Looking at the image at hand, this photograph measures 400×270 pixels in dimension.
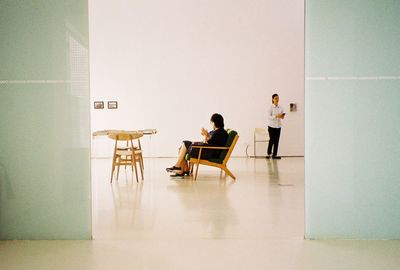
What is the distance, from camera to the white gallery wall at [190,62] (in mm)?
10836

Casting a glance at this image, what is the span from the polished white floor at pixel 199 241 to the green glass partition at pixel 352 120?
250mm

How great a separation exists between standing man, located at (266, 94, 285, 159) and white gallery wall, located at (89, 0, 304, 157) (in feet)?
2.71

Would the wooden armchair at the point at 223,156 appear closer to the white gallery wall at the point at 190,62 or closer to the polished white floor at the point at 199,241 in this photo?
the polished white floor at the point at 199,241

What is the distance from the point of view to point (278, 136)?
1026 cm

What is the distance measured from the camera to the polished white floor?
278 centimetres

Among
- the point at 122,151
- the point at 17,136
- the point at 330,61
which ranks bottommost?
the point at 122,151

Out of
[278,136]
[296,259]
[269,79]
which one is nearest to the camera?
[296,259]

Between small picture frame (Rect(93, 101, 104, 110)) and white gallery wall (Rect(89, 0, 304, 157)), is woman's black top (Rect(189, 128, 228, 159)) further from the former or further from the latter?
small picture frame (Rect(93, 101, 104, 110))

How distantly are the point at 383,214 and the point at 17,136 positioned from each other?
3.13 metres

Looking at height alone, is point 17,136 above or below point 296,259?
above

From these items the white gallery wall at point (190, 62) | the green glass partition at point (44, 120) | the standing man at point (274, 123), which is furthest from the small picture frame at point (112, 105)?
the green glass partition at point (44, 120)

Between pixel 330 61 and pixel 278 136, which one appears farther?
pixel 278 136

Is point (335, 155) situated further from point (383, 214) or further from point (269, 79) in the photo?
point (269, 79)

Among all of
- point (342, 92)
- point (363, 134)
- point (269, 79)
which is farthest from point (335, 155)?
point (269, 79)
